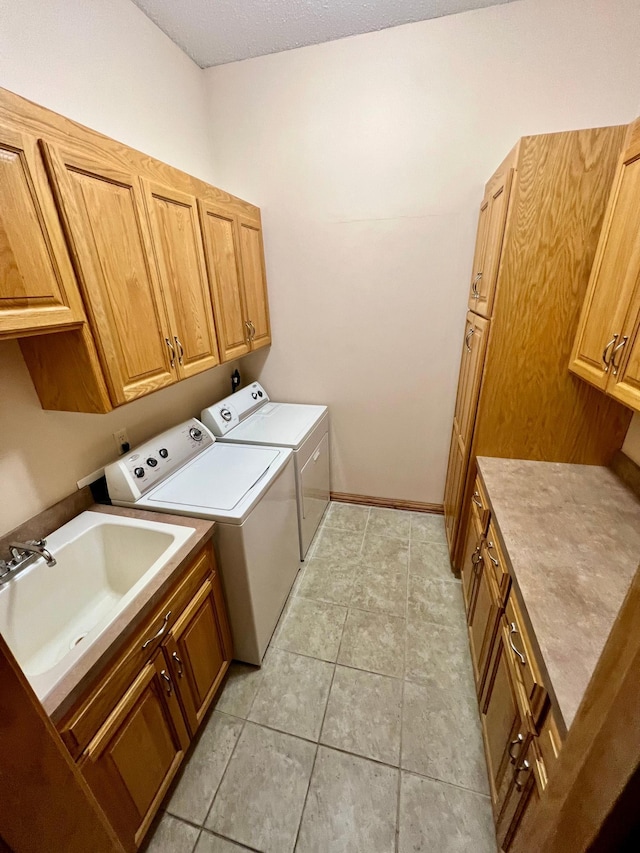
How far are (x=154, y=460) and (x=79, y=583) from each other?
54cm

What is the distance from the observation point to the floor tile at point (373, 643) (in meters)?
1.64

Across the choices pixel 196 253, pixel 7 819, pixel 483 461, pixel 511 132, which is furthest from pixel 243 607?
pixel 511 132

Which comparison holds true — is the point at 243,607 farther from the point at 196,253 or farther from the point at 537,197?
the point at 537,197

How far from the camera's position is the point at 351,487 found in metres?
2.76

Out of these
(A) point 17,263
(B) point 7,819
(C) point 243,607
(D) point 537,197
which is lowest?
(C) point 243,607

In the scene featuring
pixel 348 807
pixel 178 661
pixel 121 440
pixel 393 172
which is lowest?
pixel 348 807

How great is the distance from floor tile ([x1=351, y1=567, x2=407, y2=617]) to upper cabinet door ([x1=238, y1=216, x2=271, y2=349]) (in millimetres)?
1580

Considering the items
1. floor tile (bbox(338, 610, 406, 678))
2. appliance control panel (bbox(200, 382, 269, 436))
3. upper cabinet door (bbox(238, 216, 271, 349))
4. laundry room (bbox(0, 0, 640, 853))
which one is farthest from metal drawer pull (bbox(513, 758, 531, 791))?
upper cabinet door (bbox(238, 216, 271, 349))

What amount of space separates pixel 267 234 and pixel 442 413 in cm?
163

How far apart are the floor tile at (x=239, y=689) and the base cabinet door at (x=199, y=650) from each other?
4.2 inches

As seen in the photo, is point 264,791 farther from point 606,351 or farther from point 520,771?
point 606,351

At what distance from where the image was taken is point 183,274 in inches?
60.6

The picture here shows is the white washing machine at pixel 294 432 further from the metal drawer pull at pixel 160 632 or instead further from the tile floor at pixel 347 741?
the metal drawer pull at pixel 160 632

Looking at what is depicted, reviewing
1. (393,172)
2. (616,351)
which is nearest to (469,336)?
(616,351)
